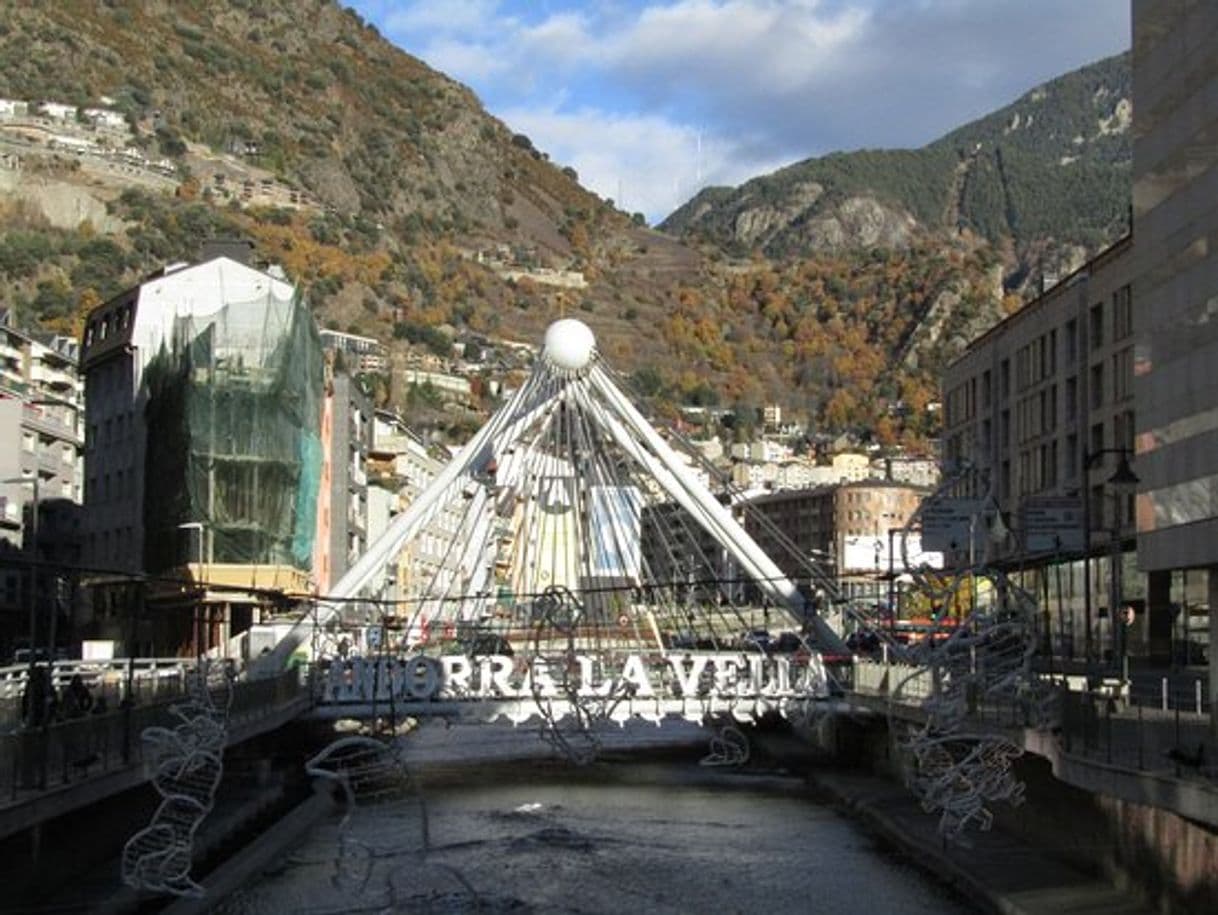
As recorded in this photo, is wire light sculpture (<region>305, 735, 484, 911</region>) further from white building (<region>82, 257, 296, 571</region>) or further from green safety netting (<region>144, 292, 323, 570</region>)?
white building (<region>82, 257, 296, 571</region>)

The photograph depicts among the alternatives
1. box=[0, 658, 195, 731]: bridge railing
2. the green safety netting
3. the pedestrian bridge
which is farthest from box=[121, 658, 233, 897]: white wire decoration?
the green safety netting

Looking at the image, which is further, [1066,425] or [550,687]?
[1066,425]

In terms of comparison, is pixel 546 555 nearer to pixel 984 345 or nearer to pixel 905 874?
pixel 984 345

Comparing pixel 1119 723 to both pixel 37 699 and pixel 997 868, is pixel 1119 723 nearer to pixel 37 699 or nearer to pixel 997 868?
pixel 997 868

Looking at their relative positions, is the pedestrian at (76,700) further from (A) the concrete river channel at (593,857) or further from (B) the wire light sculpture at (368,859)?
(A) the concrete river channel at (593,857)

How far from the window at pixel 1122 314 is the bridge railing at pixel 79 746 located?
1938 inches

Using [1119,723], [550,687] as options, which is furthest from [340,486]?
[1119,723]

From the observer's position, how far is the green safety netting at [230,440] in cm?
7694

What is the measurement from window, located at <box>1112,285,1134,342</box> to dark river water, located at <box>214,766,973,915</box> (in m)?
29.6

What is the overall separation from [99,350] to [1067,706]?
228 ft

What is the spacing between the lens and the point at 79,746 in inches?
1115

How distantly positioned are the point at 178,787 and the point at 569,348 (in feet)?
110

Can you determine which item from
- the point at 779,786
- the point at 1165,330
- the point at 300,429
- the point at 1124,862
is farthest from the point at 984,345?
the point at 1124,862

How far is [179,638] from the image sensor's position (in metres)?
82.6
